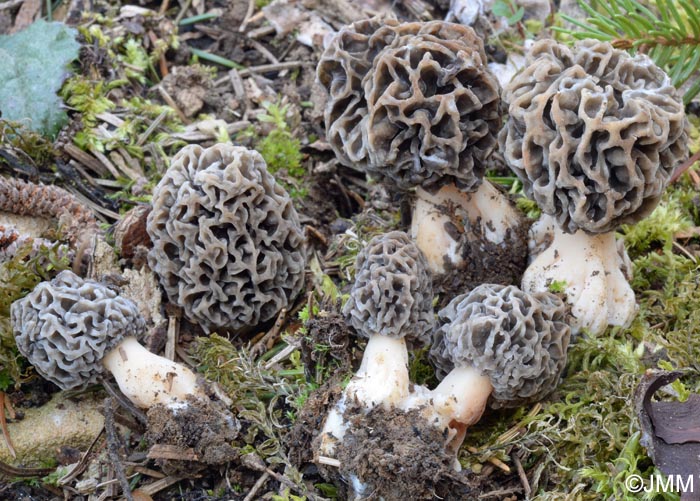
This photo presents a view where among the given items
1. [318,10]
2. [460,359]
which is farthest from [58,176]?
[460,359]

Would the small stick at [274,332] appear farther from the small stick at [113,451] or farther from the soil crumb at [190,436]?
the small stick at [113,451]

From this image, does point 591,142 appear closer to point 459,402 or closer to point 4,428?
point 459,402

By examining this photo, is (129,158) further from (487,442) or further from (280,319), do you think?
(487,442)

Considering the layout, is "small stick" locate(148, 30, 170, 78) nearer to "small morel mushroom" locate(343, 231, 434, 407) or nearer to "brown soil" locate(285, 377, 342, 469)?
"small morel mushroom" locate(343, 231, 434, 407)

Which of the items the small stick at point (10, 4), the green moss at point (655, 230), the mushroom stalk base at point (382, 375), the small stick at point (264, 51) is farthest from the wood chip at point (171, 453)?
the small stick at point (10, 4)

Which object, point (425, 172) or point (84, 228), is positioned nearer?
point (425, 172)

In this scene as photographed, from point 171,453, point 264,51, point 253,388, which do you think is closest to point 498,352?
point 253,388
